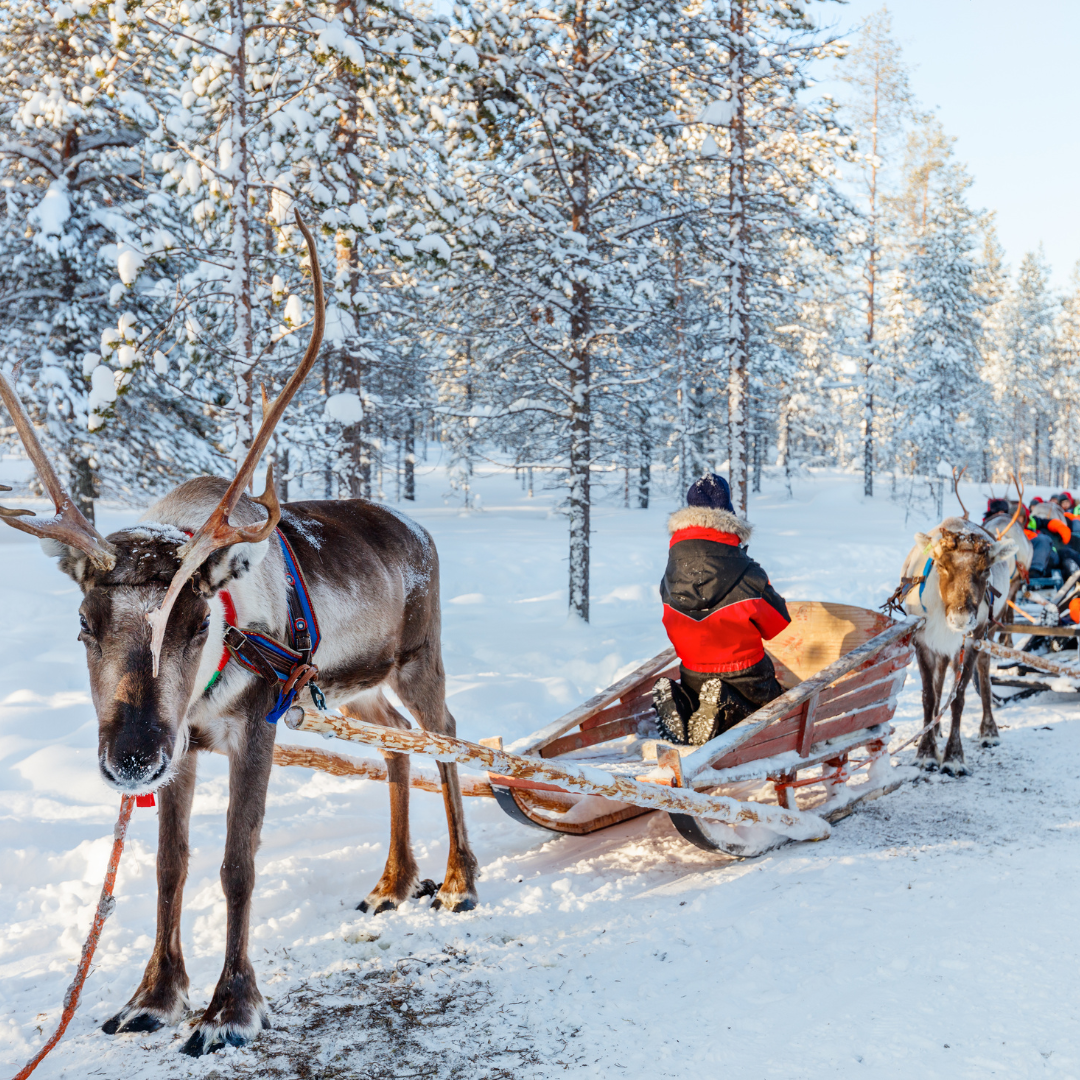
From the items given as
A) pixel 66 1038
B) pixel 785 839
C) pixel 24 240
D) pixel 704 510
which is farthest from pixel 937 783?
pixel 24 240

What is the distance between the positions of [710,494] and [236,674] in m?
3.17

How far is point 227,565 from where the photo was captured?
2754mm

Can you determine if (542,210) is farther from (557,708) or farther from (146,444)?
(146,444)

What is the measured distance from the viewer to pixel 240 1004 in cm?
299

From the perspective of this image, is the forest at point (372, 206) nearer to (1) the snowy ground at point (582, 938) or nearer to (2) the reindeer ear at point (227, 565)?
(1) the snowy ground at point (582, 938)

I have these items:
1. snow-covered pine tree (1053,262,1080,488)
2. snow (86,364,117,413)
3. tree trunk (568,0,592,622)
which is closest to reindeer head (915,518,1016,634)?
tree trunk (568,0,592,622)

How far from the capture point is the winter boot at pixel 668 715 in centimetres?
503

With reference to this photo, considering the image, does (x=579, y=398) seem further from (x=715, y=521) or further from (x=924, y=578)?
(x=715, y=521)

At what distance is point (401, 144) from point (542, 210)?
2.64 meters

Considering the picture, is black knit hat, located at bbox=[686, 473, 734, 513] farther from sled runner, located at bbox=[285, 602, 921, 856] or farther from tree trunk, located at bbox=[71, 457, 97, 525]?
tree trunk, located at bbox=[71, 457, 97, 525]

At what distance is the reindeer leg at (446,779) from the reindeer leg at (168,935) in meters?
1.27

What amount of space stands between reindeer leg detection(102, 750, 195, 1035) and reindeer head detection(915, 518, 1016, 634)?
550cm

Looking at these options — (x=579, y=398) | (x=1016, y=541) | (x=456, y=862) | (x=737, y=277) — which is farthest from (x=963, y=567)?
(x=737, y=277)

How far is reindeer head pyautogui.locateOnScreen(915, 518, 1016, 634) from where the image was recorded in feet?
20.5
